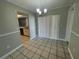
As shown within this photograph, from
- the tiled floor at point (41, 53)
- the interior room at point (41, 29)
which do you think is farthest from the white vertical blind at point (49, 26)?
the tiled floor at point (41, 53)

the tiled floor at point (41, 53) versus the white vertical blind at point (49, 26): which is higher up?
the white vertical blind at point (49, 26)

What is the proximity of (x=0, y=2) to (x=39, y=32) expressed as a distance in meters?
3.49

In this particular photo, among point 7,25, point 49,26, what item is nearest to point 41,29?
point 49,26

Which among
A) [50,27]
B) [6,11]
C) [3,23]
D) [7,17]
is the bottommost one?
[50,27]

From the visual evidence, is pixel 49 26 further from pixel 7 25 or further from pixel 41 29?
pixel 7 25

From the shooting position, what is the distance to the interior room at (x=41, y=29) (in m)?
1.93

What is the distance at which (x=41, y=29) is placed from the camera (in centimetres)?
443

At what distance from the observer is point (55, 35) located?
3.86 metres

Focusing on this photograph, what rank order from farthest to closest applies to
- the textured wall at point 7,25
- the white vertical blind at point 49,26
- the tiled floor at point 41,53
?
the white vertical blind at point 49,26
the tiled floor at point 41,53
the textured wall at point 7,25

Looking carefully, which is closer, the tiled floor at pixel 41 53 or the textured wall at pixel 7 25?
the textured wall at pixel 7 25

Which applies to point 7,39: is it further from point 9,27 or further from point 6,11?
point 6,11

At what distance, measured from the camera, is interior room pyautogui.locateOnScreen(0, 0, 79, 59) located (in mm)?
1931

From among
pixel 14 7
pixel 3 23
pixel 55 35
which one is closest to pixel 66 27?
pixel 55 35

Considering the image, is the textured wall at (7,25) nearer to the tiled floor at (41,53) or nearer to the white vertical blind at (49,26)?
Answer: the tiled floor at (41,53)
